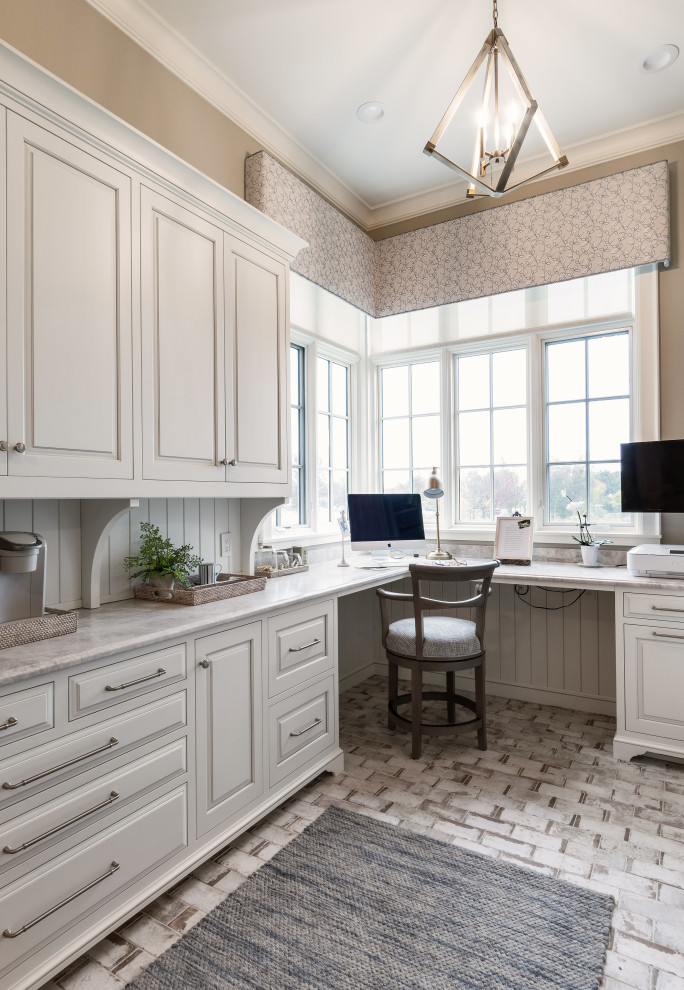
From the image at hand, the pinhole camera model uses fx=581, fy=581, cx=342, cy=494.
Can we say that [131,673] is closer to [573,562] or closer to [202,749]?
[202,749]

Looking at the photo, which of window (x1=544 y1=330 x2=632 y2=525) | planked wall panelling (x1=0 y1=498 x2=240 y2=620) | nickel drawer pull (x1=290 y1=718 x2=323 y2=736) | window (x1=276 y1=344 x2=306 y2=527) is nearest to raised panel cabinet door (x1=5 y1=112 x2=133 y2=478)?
planked wall panelling (x1=0 y1=498 x2=240 y2=620)

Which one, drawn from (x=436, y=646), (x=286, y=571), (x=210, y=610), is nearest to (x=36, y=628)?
(x=210, y=610)

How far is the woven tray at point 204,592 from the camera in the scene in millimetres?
2141

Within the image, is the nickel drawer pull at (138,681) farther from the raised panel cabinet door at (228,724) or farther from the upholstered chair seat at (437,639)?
the upholstered chair seat at (437,639)

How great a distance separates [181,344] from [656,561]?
2314mm

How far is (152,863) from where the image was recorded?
170 cm

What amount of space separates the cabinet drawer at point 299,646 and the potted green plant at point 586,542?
155 centimetres

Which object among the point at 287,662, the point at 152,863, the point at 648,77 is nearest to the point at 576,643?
the point at 287,662

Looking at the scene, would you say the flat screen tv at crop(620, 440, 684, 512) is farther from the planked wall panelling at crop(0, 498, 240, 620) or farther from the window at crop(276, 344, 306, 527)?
the planked wall panelling at crop(0, 498, 240, 620)

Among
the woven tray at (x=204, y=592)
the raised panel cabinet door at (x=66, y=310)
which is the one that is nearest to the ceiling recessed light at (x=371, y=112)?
the raised panel cabinet door at (x=66, y=310)

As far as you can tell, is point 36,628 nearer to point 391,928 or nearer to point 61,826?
point 61,826

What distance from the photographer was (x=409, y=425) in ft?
13.7

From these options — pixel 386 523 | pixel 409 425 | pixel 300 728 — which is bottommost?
pixel 300 728

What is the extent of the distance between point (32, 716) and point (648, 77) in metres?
3.56
